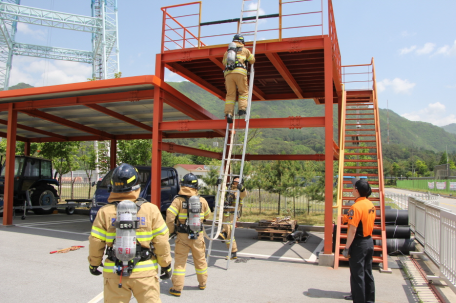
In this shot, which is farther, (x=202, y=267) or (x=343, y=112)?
(x=343, y=112)

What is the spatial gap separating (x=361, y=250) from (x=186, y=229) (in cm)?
249

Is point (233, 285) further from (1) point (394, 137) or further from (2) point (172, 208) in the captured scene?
(1) point (394, 137)

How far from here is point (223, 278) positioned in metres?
5.95

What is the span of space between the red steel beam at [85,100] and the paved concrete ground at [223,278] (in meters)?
4.03

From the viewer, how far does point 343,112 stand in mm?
9922

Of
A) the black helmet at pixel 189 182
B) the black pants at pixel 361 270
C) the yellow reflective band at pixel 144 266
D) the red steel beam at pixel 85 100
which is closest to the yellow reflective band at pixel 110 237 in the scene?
Result: the yellow reflective band at pixel 144 266

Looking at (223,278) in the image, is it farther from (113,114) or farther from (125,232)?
(113,114)

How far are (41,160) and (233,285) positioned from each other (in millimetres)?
12366

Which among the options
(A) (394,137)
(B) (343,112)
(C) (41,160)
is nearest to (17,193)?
(C) (41,160)

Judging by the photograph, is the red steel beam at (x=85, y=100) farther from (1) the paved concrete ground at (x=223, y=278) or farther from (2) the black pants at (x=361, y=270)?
(2) the black pants at (x=361, y=270)

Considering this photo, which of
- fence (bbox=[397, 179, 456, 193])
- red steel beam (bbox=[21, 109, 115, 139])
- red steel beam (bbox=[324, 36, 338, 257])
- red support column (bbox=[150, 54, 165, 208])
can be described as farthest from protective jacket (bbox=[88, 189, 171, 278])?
fence (bbox=[397, 179, 456, 193])

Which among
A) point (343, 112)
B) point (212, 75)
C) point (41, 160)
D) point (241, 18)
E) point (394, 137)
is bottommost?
point (41, 160)

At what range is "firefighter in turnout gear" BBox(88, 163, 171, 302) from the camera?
296cm

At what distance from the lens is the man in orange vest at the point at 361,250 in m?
4.40
